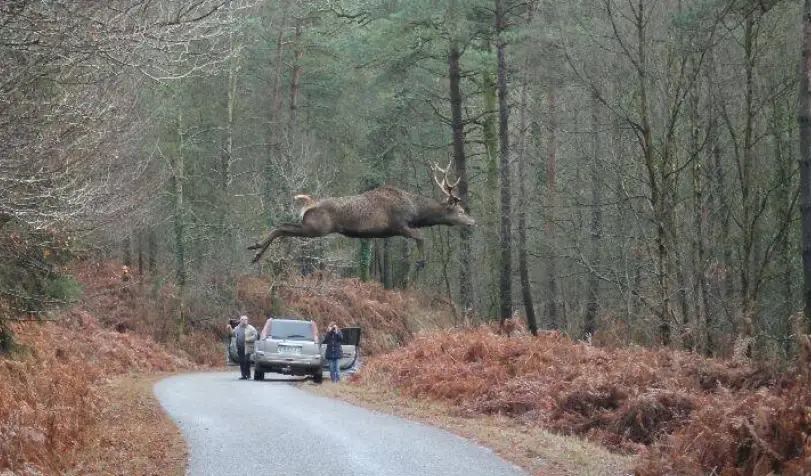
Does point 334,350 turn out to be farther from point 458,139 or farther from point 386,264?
point 386,264

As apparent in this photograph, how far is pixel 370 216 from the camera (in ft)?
58.1

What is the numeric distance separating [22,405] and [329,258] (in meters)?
29.6

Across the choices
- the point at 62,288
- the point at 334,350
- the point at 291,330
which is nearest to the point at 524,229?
the point at 334,350

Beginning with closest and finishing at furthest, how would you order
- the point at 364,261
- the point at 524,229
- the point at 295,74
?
the point at 524,229 < the point at 295,74 < the point at 364,261

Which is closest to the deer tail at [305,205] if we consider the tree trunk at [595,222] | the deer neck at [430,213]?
the deer neck at [430,213]

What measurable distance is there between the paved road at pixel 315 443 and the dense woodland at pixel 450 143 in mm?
3388

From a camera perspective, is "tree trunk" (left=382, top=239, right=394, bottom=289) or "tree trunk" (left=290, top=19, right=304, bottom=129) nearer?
"tree trunk" (left=290, top=19, right=304, bottom=129)

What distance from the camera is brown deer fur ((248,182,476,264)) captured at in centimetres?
1750

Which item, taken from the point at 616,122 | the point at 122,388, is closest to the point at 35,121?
the point at 122,388

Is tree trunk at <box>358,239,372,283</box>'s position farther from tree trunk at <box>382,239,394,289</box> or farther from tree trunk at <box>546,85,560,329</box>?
Result: tree trunk at <box>546,85,560,329</box>

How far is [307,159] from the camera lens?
39.5 meters

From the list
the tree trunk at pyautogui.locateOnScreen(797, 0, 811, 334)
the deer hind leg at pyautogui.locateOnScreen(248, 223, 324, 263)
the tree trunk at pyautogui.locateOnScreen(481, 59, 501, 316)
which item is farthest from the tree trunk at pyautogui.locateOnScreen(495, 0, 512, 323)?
the tree trunk at pyautogui.locateOnScreen(797, 0, 811, 334)

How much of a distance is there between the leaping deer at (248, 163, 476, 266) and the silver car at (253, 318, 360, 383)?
1162 centimetres

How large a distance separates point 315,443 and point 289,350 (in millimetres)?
16009
